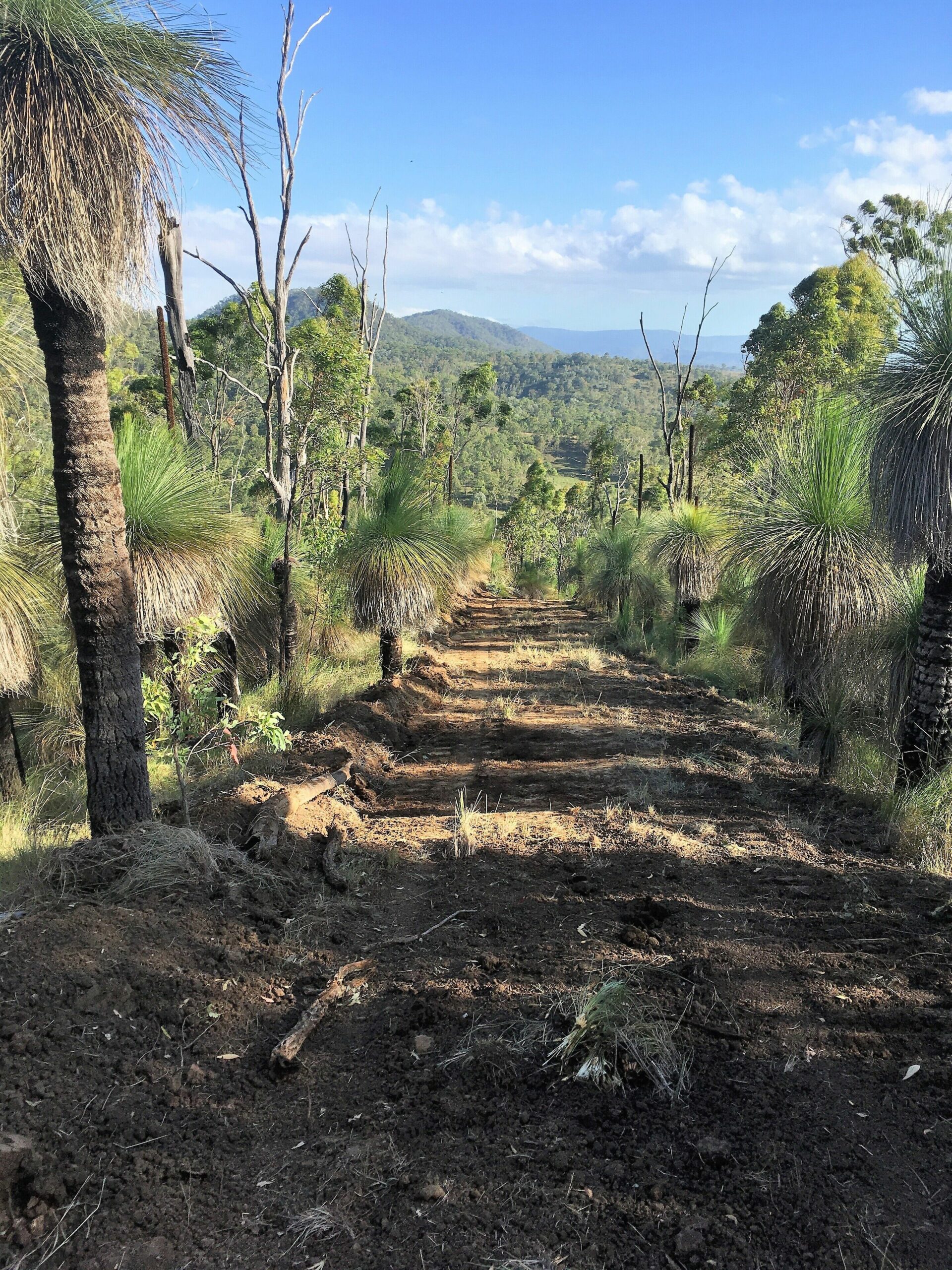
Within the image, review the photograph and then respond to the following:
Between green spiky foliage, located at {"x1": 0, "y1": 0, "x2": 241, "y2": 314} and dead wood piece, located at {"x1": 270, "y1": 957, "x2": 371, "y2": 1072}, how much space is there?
3958mm

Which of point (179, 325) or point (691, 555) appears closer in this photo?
point (179, 325)

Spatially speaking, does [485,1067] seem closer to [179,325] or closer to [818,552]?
[818,552]

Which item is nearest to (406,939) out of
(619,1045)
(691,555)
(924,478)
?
(619,1045)

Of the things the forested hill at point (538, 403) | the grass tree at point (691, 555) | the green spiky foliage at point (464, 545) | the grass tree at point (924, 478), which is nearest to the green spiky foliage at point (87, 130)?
the grass tree at point (924, 478)

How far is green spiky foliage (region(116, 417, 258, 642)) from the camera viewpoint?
8.14 metres

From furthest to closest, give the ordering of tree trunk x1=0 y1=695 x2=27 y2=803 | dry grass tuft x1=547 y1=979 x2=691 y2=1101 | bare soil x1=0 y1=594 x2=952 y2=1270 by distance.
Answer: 1. tree trunk x1=0 y1=695 x2=27 y2=803
2. dry grass tuft x1=547 y1=979 x2=691 y2=1101
3. bare soil x1=0 y1=594 x2=952 y2=1270

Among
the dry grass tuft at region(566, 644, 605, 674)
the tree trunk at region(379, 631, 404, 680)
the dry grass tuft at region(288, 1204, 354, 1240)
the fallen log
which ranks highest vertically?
the dry grass tuft at region(288, 1204, 354, 1240)

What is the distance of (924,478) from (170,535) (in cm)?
711

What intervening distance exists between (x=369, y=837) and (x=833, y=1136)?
13.2 ft

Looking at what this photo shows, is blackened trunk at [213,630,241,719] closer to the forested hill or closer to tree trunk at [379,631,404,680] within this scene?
tree trunk at [379,631,404,680]

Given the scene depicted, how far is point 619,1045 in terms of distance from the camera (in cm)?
322

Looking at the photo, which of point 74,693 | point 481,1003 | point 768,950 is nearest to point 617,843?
point 768,950

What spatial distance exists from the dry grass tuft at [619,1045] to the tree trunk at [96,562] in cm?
324

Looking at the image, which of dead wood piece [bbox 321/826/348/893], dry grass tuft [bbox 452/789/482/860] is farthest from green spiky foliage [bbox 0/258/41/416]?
dry grass tuft [bbox 452/789/482/860]
